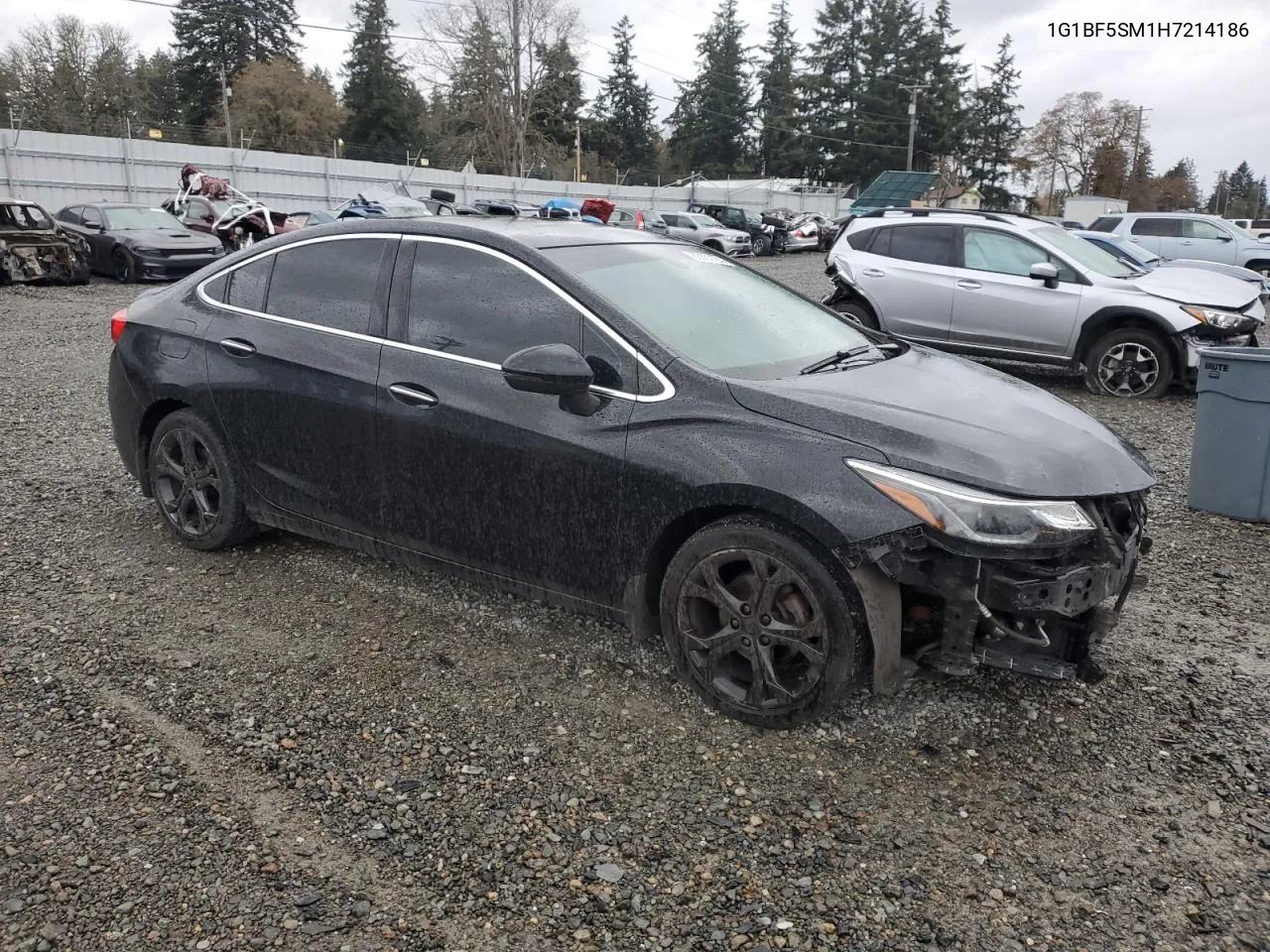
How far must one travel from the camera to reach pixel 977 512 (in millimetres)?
2973

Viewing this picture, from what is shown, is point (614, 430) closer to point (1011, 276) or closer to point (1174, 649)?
point (1174, 649)

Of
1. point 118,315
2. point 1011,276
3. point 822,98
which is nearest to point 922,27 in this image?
point 822,98

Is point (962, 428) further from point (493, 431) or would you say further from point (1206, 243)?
point (1206, 243)

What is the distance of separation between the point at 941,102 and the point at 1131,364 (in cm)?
6665

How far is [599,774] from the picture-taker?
10.3 feet

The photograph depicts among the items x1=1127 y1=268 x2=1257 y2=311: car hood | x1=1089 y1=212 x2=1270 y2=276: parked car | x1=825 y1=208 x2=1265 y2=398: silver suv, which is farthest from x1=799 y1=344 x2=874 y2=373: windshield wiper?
x1=1089 y1=212 x2=1270 y2=276: parked car

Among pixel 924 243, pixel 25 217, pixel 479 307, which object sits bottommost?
pixel 479 307

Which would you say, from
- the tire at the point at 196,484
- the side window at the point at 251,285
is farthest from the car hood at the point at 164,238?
the side window at the point at 251,285

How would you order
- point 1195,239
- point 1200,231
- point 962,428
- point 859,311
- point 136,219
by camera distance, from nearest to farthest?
1. point 962,428
2. point 859,311
3. point 136,219
4. point 1195,239
5. point 1200,231

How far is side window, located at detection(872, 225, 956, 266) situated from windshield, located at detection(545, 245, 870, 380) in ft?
19.8

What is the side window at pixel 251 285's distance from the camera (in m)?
4.53

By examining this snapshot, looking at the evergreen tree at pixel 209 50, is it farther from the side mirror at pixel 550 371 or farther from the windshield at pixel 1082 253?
the side mirror at pixel 550 371

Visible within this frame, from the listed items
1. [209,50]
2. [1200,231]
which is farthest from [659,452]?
[209,50]

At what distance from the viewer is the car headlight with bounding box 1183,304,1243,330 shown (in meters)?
8.86
